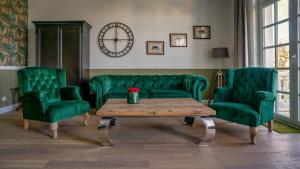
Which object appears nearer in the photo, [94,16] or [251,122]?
[251,122]

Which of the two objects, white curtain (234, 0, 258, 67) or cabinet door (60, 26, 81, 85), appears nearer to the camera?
white curtain (234, 0, 258, 67)

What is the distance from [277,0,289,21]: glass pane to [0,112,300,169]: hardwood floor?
1.93m

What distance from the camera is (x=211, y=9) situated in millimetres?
5859

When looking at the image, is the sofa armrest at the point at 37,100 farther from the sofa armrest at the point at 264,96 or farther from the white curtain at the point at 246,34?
the white curtain at the point at 246,34

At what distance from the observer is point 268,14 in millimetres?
4531

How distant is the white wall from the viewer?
580cm

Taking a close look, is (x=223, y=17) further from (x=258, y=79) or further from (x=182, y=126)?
(x=182, y=126)

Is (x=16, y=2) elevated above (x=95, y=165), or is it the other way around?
(x=16, y=2)

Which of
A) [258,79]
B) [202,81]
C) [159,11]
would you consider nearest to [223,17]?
[159,11]

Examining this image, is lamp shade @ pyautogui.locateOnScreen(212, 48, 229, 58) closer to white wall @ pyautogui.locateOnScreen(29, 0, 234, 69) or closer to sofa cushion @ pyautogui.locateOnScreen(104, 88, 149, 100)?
white wall @ pyautogui.locateOnScreen(29, 0, 234, 69)

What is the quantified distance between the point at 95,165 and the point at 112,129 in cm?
133

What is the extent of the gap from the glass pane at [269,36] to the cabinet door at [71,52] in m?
3.80

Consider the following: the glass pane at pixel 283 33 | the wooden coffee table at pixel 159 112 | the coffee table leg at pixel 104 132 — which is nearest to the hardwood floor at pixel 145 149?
the coffee table leg at pixel 104 132

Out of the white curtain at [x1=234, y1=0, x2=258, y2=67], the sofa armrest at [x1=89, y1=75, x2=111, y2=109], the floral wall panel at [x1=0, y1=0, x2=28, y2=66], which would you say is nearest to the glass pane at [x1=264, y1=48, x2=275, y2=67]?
the white curtain at [x1=234, y1=0, x2=258, y2=67]
